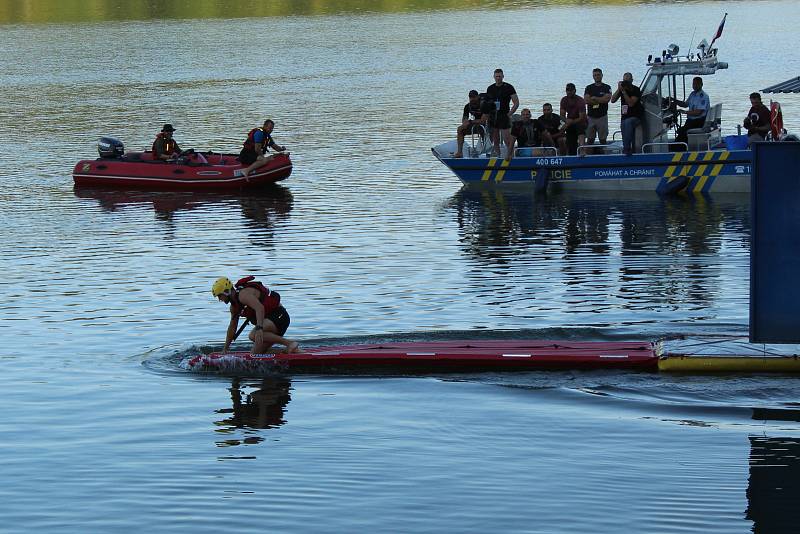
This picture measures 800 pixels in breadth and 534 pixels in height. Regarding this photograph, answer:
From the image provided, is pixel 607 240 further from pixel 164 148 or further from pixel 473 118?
pixel 164 148

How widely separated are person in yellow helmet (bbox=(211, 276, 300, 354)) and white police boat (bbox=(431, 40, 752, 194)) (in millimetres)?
14217

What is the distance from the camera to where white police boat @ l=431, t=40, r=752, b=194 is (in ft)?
95.8

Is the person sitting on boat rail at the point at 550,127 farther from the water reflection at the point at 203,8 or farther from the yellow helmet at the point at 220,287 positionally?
the water reflection at the point at 203,8

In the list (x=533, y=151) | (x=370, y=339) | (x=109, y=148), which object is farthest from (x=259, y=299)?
(x=109, y=148)

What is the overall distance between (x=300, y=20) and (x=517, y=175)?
75.0 meters

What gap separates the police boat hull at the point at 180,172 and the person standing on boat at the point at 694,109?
9.86 meters

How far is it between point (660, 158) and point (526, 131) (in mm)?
3142

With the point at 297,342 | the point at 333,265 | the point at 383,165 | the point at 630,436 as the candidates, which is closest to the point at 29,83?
the point at 383,165

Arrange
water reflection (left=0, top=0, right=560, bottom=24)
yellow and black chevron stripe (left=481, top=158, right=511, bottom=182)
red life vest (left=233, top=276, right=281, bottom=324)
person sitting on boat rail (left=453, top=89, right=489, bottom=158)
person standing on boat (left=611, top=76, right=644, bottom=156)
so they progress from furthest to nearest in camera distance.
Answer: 1. water reflection (left=0, top=0, right=560, bottom=24)
2. yellow and black chevron stripe (left=481, top=158, right=511, bottom=182)
3. person sitting on boat rail (left=453, top=89, right=489, bottom=158)
4. person standing on boat (left=611, top=76, right=644, bottom=156)
5. red life vest (left=233, top=276, right=281, bottom=324)

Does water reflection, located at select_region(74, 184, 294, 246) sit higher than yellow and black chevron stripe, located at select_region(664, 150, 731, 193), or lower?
lower

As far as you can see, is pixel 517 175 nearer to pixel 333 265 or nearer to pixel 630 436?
pixel 333 265

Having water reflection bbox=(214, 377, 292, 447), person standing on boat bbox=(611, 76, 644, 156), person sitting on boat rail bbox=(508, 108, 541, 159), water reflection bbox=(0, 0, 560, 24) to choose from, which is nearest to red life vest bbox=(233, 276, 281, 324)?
water reflection bbox=(214, 377, 292, 447)

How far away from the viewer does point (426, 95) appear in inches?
2169

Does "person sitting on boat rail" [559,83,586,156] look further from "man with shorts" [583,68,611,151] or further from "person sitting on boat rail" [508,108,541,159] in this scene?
"person sitting on boat rail" [508,108,541,159]
